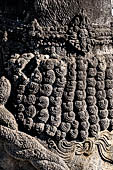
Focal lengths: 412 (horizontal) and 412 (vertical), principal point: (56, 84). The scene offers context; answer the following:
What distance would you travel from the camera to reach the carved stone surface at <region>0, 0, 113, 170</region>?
249cm

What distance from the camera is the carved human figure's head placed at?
8.40 ft

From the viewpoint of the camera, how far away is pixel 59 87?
249 cm

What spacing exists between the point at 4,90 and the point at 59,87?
1.15ft

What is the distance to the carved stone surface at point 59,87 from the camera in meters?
2.49

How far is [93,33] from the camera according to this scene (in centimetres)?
251

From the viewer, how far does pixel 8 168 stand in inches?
104

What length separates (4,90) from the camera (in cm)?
256

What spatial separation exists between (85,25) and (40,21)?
0.28 metres

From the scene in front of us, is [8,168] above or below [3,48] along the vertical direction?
below

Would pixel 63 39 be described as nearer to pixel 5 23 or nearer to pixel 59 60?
pixel 59 60

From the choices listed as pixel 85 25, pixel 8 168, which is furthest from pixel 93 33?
pixel 8 168

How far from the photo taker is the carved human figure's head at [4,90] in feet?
8.40

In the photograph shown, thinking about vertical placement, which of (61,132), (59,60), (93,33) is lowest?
(61,132)

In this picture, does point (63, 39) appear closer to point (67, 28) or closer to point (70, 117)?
point (67, 28)
